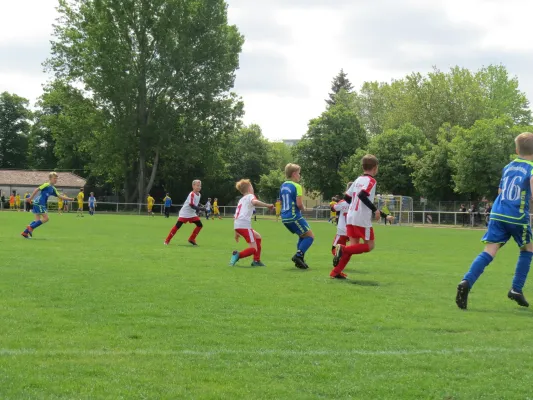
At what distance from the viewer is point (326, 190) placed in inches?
2825

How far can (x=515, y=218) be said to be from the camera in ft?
26.6

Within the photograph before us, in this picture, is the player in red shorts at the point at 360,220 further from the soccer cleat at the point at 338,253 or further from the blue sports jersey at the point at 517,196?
the blue sports jersey at the point at 517,196

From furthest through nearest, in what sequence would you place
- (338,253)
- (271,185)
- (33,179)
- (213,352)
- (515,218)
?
(33,179)
(271,185)
(338,253)
(515,218)
(213,352)

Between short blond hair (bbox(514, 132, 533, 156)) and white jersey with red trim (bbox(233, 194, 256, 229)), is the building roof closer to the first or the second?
white jersey with red trim (bbox(233, 194, 256, 229))

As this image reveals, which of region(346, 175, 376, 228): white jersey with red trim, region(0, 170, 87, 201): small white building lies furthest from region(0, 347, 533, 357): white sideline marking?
region(0, 170, 87, 201): small white building

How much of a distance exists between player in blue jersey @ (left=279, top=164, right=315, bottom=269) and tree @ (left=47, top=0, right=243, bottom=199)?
45.7 m

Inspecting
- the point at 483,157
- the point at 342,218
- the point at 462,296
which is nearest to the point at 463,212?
the point at 483,157

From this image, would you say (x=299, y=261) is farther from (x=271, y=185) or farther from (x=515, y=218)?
(x=271, y=185)

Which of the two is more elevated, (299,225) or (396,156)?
(396,156)

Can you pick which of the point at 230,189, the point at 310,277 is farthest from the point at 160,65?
the point at 310,277

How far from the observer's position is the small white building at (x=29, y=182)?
79.9m

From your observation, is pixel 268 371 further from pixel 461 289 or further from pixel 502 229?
pixel 502 229

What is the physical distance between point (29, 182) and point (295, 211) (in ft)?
246

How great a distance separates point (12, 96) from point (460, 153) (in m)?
76.4
